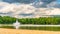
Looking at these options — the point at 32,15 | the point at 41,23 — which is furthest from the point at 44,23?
the point at 32,15

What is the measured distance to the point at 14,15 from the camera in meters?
8.92

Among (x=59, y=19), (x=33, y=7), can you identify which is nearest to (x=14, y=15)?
(x=33, y=7)

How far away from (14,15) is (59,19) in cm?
205

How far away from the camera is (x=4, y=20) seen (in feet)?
28.6

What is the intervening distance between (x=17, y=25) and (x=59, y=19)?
79.6 inches

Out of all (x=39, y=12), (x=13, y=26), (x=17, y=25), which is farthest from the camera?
(x=39, y=12)

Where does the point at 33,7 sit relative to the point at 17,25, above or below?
above

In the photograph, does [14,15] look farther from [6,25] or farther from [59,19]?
[59,19]

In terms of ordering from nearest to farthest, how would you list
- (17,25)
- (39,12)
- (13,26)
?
(17,25)
(13,26)
(39,12)

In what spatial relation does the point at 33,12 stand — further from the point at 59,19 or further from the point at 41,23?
the point at 59,19

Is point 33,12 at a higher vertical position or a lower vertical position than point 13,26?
higher

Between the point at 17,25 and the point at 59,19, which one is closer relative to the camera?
the point at 17,25

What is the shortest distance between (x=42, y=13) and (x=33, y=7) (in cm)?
50

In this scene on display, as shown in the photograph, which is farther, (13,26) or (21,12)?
(21,12)
